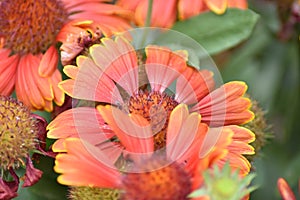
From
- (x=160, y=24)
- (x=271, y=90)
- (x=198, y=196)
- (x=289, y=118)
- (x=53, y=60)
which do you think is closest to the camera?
(x=198, y=196)

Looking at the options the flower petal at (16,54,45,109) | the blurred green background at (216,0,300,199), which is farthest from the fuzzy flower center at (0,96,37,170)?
the blurred green background at (216,0,300,199)

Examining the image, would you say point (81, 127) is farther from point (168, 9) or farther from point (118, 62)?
point (168, 9)

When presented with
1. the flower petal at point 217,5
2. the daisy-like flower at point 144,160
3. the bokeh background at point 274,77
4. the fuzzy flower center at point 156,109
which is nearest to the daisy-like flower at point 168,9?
the flower petal at point 217,5

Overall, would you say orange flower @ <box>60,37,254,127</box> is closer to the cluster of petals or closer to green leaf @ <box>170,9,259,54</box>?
the cluster of petals

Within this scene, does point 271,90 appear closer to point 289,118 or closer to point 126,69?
point 289,118

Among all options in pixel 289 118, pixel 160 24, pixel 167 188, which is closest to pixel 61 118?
pixel 167 188

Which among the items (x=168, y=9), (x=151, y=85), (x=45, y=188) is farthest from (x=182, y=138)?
(x=168, y=9)
